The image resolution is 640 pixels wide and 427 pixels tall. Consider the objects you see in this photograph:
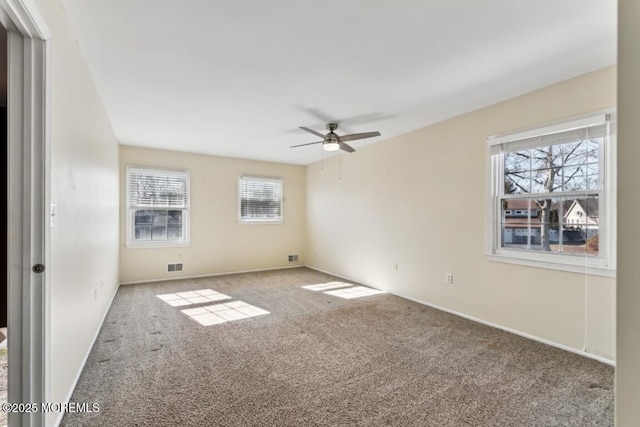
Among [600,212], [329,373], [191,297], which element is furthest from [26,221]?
[600,212]

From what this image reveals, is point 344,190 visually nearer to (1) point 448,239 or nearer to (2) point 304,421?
(1) point 448,239

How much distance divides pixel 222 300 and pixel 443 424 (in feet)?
10.9

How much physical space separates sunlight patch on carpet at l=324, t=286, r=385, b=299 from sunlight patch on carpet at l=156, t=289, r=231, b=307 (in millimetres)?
1688

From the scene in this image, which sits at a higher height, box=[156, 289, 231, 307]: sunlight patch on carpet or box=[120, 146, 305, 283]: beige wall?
box=[120, 146, 305, 283]: beige wall

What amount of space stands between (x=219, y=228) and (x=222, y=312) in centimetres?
264

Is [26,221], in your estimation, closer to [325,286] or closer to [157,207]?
[325,286]

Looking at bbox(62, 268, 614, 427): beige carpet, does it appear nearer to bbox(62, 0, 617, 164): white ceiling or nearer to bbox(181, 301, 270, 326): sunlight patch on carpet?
bbox(181, 301, 270, 326): sunlight patch on carpet

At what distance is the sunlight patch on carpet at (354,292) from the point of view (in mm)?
4625

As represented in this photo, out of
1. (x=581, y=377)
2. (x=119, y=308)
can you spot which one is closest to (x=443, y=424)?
(x=581, y=377)

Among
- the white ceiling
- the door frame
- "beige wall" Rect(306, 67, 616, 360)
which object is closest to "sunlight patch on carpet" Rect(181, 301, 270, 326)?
the door frame

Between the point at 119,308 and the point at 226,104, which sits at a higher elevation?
the point at 226,104

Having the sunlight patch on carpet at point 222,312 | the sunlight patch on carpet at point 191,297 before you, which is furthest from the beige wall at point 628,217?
the sunlight patch on carpet at point 191,297

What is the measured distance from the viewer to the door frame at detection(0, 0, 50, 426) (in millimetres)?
1423

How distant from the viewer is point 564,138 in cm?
284
